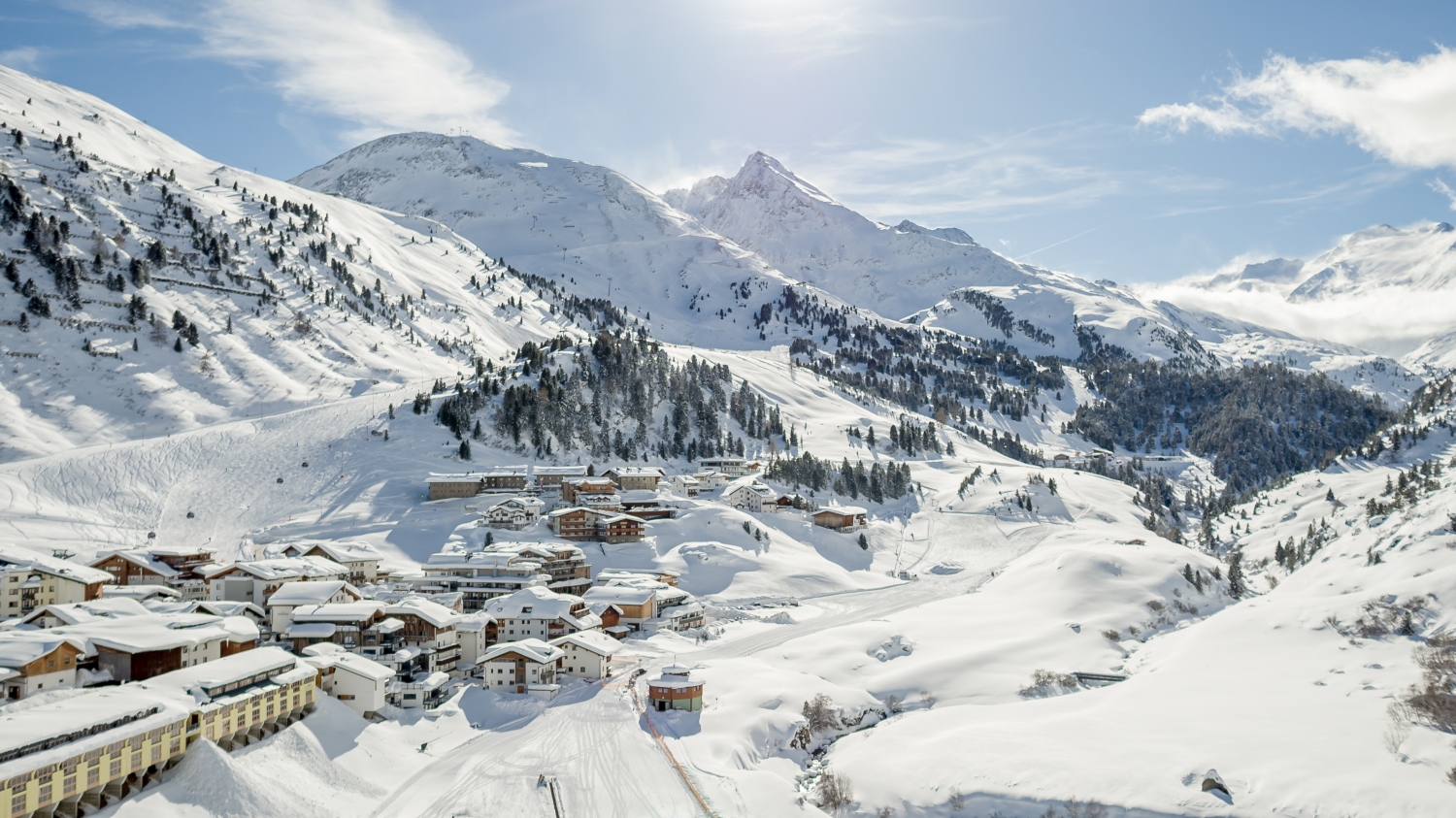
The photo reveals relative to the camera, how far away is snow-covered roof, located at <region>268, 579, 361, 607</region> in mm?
66000

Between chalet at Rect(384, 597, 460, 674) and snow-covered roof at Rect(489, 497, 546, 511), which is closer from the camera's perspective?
chalet at Rect(384, 597, 460, 674)

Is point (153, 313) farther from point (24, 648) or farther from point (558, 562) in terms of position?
point (24, 648)

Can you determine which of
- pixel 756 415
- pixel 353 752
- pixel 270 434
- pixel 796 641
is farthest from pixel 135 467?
pixel 756 415

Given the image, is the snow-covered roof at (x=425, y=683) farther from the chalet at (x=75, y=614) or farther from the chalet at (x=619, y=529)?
the chalet at (x=619, y=529)

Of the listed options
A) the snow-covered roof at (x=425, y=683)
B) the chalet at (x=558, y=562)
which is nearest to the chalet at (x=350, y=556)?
the chalet at (x=558, y=562)

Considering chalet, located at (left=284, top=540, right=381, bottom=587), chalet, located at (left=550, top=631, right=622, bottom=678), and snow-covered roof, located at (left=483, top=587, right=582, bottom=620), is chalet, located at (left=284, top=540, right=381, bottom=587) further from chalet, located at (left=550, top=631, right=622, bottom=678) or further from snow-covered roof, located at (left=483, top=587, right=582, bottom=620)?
chalet, located at (left=550, top=631, right=622, bottom=678)

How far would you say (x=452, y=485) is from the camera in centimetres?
10656

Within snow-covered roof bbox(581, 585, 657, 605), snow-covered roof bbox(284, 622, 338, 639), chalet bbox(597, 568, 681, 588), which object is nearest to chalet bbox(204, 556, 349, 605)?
snow-covered roof bbox(284, 622, 338, 639)

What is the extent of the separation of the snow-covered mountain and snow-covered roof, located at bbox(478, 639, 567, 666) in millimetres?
76792

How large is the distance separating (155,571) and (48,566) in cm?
1041

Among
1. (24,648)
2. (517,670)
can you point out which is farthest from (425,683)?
(24,648)

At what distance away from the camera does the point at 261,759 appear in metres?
43.5

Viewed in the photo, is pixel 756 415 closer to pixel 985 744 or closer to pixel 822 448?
pixel 822 448

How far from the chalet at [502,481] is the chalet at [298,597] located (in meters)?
41.3
